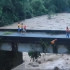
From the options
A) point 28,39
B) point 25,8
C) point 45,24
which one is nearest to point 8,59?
point 28,39

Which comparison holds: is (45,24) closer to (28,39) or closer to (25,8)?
(25,8)

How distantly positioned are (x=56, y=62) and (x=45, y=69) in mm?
4097

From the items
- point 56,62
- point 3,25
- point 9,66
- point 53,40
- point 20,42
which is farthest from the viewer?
point 3,25

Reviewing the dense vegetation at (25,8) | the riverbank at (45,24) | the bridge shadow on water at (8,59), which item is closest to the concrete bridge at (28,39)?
the bridge shadow on water at (8,59)

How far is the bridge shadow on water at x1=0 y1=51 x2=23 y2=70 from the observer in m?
26.5

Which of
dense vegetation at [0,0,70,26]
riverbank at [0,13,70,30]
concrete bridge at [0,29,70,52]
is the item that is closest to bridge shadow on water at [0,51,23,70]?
concrete bridge at [0,29,70,52]

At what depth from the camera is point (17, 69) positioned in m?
29.4

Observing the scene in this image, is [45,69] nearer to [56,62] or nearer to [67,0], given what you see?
[56,62]

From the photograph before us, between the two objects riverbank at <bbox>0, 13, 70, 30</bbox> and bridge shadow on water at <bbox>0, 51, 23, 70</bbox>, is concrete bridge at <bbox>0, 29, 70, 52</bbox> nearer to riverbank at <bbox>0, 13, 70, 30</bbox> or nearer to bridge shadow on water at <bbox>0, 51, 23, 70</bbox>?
bridge shadow on water at <bbox>0, 51, 23, 70</bbox>

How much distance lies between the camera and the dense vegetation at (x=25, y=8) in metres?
67.8

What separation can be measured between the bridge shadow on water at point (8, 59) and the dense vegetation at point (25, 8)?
34.7m

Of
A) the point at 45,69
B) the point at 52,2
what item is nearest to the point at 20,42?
the point at 45,69

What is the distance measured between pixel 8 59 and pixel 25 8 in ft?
169

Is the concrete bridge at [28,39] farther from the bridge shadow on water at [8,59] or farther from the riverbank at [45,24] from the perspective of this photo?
the riverbank at [45,24]
